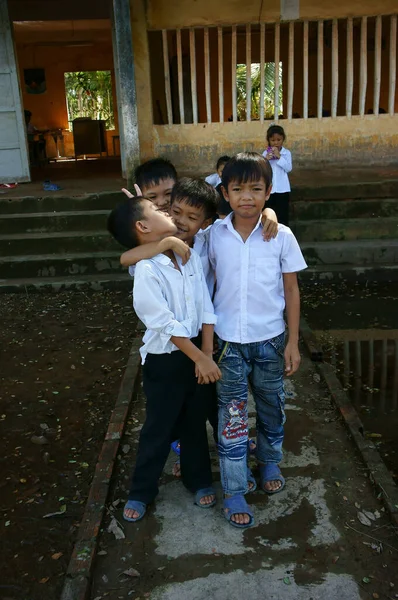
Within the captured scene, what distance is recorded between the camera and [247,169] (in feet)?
8.06

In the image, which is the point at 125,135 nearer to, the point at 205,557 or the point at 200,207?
the point at 200,207

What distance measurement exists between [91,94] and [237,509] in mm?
19716

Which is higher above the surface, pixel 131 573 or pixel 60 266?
pixel 60 266

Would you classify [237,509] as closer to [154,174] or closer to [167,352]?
[167,352]

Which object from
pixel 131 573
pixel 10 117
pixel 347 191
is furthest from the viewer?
pixel 10 117

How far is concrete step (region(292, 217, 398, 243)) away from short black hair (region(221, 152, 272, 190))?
15.5 feet

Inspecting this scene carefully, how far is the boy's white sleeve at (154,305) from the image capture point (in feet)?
7.86

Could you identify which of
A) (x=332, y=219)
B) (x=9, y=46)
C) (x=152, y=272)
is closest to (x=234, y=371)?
(x=152, y=272)

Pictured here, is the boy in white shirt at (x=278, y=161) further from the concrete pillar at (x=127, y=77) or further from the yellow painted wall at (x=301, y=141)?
the yellow painted wall at (x=301, y=141)

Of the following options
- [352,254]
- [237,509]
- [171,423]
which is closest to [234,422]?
[171,423]

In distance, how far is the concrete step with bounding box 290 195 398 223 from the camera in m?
7.30

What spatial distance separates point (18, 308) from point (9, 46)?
15.5 feet

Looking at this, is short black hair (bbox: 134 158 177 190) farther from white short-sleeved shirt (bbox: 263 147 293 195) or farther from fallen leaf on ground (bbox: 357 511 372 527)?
white short-sleeved shirt (bbox: 263 147 293 195)

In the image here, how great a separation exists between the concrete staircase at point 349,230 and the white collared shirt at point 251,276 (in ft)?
13.2
